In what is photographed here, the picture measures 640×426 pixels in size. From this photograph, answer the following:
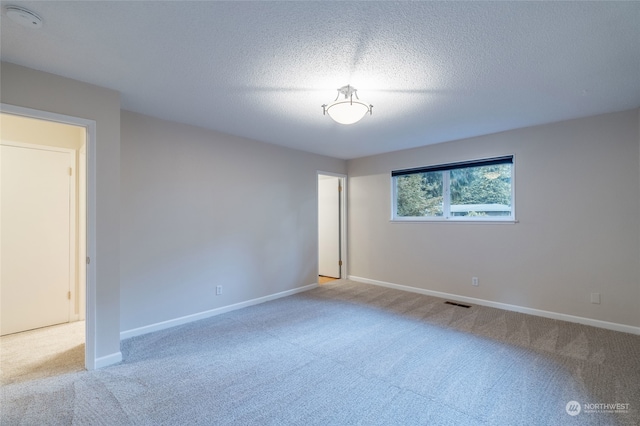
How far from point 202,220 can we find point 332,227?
291cm

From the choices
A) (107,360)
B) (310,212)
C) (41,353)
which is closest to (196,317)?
(107,360)

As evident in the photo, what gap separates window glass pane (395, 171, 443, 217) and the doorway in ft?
3.74

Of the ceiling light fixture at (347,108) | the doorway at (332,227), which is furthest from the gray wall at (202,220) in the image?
the ceiling light fixture at (347,108)

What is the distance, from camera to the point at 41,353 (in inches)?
105

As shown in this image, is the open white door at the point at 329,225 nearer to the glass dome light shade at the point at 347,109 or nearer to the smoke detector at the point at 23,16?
the glass dome light shade at the point at 347,109

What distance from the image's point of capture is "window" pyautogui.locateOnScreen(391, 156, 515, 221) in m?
3.99

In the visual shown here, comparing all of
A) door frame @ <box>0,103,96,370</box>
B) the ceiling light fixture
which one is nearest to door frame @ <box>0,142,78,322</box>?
door frame @ <box>0,103,96,370</box>

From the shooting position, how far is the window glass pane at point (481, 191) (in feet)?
13.1

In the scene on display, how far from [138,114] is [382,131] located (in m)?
2.88

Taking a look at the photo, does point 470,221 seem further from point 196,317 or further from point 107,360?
point 107,360

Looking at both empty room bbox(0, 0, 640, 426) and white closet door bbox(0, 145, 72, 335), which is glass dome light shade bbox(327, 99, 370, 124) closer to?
empty room bbox(0, 0, 640, 426)

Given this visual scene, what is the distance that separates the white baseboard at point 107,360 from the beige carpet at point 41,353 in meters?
0.15

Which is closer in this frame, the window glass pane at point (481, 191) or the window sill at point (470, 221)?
the window sill at point (470, 221)

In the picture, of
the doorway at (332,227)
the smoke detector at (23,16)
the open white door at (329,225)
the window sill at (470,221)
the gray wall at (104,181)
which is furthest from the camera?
the open white door at (329,225)
